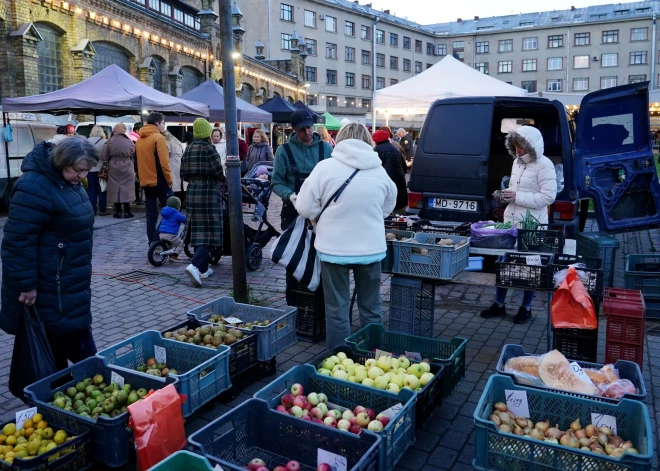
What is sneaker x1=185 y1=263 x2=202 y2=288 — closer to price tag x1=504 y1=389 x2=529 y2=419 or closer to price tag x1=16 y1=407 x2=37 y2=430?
price tag x1=16 y1=407 x2=37 y2=430

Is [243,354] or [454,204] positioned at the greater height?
[454,204]

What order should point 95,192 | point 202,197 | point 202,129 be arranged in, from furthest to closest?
point 95,192
point 202,197
point 202,129

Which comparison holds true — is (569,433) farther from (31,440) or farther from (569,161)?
(569,161)

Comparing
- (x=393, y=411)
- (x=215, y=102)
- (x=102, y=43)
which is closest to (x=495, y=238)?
(x=393, y=411)

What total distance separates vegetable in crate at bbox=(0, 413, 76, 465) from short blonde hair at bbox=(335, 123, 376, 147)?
268 cm

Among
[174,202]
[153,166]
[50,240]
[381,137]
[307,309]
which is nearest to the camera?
[50,240]

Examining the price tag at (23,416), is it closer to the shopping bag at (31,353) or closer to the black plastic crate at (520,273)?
the shopping bag at (31,353)

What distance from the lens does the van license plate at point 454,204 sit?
6.88 metres

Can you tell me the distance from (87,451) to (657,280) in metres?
5.52

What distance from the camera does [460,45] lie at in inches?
2931

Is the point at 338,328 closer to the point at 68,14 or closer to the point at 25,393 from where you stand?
the point at 25,393

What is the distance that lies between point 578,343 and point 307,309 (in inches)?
93.4

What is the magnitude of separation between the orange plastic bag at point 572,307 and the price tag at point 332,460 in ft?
6.57

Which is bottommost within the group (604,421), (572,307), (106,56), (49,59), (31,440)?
(31,440)
